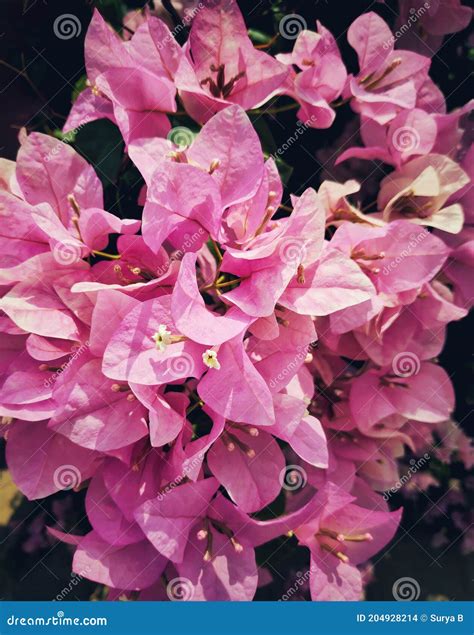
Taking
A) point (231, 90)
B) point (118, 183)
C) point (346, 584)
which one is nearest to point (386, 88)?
point (231, 90)

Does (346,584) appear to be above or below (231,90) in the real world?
below

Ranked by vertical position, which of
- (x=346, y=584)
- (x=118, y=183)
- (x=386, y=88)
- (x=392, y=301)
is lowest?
(x=346, y=584)

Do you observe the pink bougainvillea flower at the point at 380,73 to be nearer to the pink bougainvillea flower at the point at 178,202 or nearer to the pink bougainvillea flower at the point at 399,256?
the pink bougainvillea flower at the point at 399,256

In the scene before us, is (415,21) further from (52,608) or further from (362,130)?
(52,608)

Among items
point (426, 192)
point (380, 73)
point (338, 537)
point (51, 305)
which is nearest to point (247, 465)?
point (338, 537)

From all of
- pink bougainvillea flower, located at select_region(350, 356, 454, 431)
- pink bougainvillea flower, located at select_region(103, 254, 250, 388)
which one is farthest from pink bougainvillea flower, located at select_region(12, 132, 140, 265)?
pink bougainvillea flower, located at select_region(350, 356, 454, 431)

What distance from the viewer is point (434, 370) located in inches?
31.8

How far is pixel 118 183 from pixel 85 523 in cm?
48

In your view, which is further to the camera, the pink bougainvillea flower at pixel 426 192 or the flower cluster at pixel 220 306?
the pink bougainvillea flower at pixel 426 192

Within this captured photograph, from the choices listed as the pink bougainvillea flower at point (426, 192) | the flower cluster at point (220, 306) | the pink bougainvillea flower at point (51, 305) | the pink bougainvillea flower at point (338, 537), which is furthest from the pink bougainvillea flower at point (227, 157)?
the pink bougainvillea flower at point (338, 537)

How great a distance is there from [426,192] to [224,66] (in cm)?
28

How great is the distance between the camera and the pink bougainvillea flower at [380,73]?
0.73 meters

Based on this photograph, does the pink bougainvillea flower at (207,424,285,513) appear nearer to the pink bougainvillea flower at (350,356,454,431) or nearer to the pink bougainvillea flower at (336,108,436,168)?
the pink bougainvillea flower at (350,356,454,431)

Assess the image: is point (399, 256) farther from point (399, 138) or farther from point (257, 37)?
point (257, 37)
